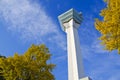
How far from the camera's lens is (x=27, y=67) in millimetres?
29906

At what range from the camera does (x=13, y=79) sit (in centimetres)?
2948

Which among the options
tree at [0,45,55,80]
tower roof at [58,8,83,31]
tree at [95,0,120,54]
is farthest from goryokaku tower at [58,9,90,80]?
tree at [95,0,120,54]

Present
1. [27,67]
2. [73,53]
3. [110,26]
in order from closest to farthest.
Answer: [110,26] → [27,67] → [73,53]

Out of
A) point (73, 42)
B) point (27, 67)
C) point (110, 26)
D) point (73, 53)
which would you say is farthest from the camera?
point (73, 42)

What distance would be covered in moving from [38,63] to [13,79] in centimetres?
333

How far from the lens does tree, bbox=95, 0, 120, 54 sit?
1539 cm

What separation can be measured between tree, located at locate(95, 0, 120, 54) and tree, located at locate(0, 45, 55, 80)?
14878 millimetres

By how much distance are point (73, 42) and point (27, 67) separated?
2985 cm

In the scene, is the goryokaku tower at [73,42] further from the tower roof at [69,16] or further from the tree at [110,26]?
the tree at [110,26]

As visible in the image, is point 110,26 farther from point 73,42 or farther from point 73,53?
point 73,42

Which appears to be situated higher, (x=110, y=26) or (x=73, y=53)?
(x=73, y=53)

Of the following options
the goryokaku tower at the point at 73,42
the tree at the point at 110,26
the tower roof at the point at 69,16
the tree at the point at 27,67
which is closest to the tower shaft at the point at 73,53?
the goryokaku tower at the point at 73,42

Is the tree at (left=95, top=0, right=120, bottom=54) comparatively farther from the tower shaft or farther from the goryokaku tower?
the tower shaft

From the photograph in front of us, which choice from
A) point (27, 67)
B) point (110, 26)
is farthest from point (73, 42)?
point (110, 26)
